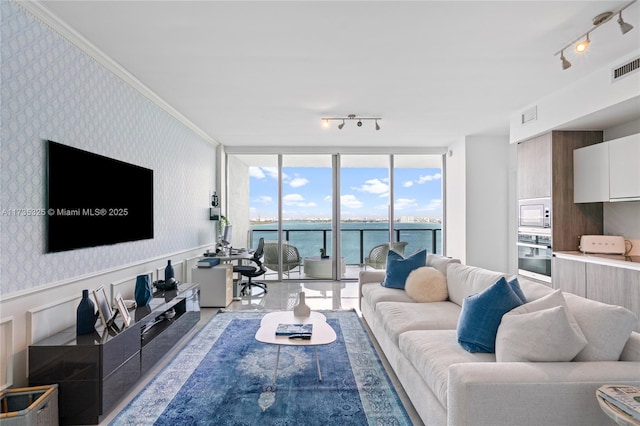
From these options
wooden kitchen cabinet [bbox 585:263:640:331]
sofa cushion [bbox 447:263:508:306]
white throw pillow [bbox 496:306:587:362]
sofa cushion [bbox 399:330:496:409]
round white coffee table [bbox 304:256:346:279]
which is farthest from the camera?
round white coffee table [bbox 304:256:346:279]

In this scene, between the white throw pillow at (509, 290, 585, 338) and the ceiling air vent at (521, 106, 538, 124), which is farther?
the ceiling air vent at (521, 106, 538, 124)

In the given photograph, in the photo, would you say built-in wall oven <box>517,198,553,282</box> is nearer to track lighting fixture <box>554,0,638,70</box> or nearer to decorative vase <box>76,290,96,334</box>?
track lighting fixture <box>554,0,638,70</box>

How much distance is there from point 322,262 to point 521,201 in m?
3.76

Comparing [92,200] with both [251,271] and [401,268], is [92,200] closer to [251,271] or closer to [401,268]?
[401,268]

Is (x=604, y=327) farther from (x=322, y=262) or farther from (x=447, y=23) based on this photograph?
(x=322, y=262)

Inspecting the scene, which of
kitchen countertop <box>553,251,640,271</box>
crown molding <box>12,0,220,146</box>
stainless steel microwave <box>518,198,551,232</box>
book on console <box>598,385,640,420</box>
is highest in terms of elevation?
crown molding <box>12,0,220,146</box>

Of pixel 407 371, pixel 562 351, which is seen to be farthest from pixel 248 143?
pixel 562 351

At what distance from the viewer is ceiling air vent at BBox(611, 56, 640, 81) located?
124 inches

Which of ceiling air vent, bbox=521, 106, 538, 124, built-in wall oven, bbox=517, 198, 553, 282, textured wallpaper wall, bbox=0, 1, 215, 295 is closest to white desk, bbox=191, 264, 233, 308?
textured wallpaper wall, bbox=0, 1, 215, 295

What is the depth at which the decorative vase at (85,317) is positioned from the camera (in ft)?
8.12

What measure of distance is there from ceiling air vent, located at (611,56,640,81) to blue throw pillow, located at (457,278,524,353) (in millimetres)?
2478

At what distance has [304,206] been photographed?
7.41m

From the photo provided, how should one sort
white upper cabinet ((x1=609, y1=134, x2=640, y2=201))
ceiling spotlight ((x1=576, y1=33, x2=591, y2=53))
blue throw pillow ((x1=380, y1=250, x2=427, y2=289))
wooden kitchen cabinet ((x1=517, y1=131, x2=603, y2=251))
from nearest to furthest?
ceiling spotlight ((x1=576, y1=33, x2=591, y2=53)) < white upper cabinet ((x1=609, y1=134, x2=640, y2=201)) < blue throw pillow ((x1=380, y1=250, x2=427, y2=289)) < wooden kitchen cabinet ((x1=517, y1=131, x2=603, y2=251))

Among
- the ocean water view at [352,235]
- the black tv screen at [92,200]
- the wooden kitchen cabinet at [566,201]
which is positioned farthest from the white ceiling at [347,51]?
the ocean water view at [352,235]
